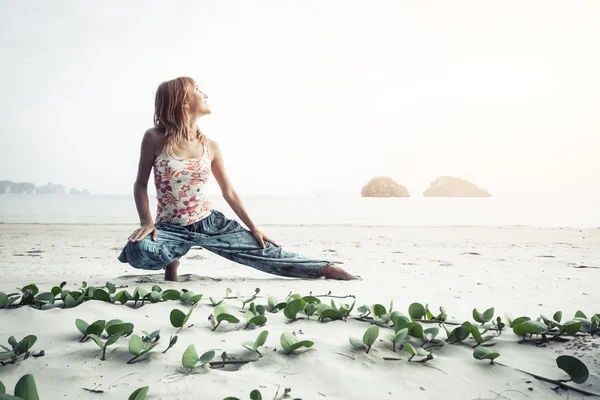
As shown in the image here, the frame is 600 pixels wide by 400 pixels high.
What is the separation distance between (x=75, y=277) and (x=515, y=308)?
354 cm

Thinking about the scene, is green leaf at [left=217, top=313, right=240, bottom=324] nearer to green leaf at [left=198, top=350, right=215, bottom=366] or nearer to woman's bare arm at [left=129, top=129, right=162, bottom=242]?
green leaf at [left=198, top=350, right=215, bottom=366]

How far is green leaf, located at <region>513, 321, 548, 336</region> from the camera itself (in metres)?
1.88

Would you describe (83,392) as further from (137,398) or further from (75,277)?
(75,277)

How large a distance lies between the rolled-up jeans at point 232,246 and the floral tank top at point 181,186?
0.08 m

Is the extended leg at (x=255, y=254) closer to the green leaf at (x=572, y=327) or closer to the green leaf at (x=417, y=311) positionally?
the green leaf at (x=417, y=311)

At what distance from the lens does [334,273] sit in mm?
3775

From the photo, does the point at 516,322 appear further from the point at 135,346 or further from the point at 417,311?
the point at 135,346

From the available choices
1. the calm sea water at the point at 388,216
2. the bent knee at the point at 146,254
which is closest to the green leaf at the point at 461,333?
the bent knee at the point at 146,254

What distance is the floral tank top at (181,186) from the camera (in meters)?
3.43

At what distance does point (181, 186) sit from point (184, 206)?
18 cm

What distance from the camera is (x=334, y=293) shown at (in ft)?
10.2

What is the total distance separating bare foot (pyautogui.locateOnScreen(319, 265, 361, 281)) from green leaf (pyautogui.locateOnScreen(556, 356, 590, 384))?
2.33m

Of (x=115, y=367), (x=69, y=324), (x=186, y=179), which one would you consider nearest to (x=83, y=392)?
(x=115, y=367)

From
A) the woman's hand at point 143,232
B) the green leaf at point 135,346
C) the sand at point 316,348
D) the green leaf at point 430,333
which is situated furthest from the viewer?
the woman's hand at point 143,232
